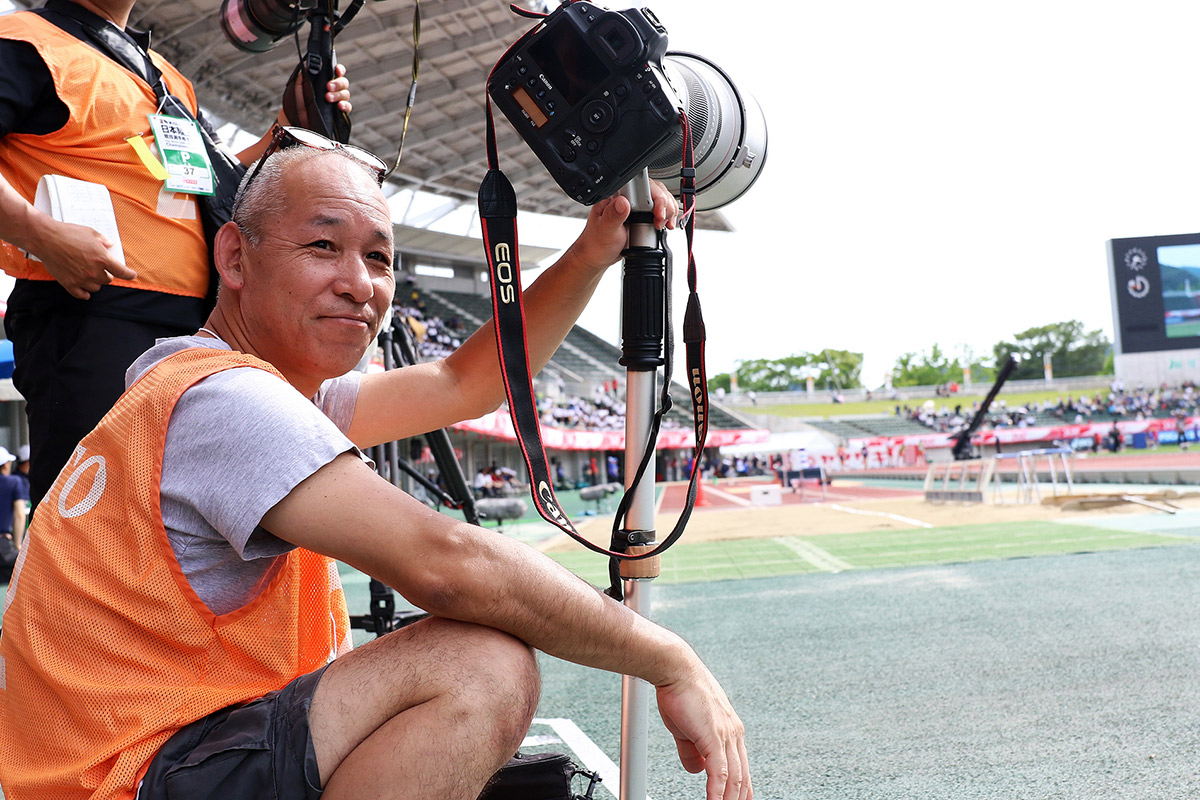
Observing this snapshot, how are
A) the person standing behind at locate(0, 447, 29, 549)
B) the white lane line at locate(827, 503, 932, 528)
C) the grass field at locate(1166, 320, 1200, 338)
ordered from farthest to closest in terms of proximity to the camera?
the grass field at locate(1166, 320, 1200, 338)
the white lane line at locate(827, 503, 932, 528)
the person standing behind at locate(0, 447, 29, 549)

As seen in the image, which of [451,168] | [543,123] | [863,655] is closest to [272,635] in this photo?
[543,123]

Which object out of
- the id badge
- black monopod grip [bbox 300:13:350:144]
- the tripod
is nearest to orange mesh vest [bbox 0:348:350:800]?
the id badge

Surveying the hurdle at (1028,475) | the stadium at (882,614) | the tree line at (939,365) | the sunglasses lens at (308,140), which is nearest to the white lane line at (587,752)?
the stadium at (882,614)

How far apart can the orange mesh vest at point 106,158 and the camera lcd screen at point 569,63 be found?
0.92 metres

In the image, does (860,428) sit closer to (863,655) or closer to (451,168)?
(451,168)

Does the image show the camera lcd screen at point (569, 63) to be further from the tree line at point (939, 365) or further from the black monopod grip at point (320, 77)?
the tree line at point (939, 365)

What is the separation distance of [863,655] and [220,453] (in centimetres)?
246

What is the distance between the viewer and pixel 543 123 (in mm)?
1058

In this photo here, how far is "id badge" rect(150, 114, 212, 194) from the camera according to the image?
62.5 inches

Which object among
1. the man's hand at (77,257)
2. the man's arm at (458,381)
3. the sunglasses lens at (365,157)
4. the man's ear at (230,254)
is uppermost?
the sunglasses lens at (365,157)

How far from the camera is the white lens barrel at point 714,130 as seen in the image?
1198mm

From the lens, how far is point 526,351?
3.68 feet

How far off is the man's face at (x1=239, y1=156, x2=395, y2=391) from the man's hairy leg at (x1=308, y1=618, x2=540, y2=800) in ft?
1.36

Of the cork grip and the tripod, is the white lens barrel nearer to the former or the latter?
the cork grip
